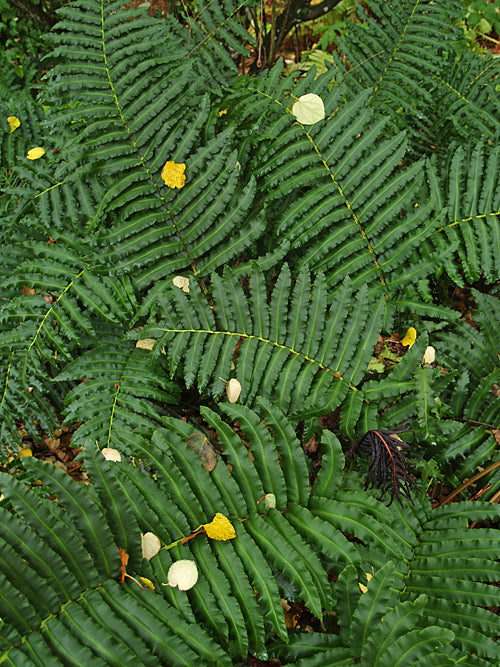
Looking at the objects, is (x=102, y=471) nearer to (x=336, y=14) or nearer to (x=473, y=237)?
(x=473, y=237)

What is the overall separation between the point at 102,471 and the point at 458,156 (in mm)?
2367

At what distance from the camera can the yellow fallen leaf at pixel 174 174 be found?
2.38 metres

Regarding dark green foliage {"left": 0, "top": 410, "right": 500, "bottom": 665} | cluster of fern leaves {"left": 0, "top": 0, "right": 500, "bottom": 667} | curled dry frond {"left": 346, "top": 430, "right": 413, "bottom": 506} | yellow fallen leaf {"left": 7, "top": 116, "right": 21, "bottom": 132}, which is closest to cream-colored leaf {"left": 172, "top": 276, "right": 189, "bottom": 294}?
cluster of fern leaves {"left": 0, "top": 0, "right": 500, "bottom": 667}

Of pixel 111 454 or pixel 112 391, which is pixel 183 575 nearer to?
pixel 111 454

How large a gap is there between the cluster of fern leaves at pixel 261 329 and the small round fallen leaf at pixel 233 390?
→ 4cm

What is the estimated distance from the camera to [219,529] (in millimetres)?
1625

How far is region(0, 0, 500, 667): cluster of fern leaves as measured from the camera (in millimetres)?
1527

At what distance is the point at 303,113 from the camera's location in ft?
8.09

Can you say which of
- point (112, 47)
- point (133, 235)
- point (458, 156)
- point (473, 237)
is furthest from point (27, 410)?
point (458, 156)

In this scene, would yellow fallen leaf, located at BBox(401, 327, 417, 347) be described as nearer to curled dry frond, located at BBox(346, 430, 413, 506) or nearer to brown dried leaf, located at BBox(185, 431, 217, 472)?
curled dry frond, located at BBox(346, 430, 413, 506)

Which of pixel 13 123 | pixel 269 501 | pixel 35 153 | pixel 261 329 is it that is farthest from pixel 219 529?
pixel 13 123

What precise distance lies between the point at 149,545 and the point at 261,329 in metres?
1.04

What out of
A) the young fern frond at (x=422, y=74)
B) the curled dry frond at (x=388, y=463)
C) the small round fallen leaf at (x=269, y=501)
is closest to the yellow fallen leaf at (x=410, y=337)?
the curled dry frond at (x=388, y=463)

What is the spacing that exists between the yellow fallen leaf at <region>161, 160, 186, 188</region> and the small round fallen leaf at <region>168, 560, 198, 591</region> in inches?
69.1
